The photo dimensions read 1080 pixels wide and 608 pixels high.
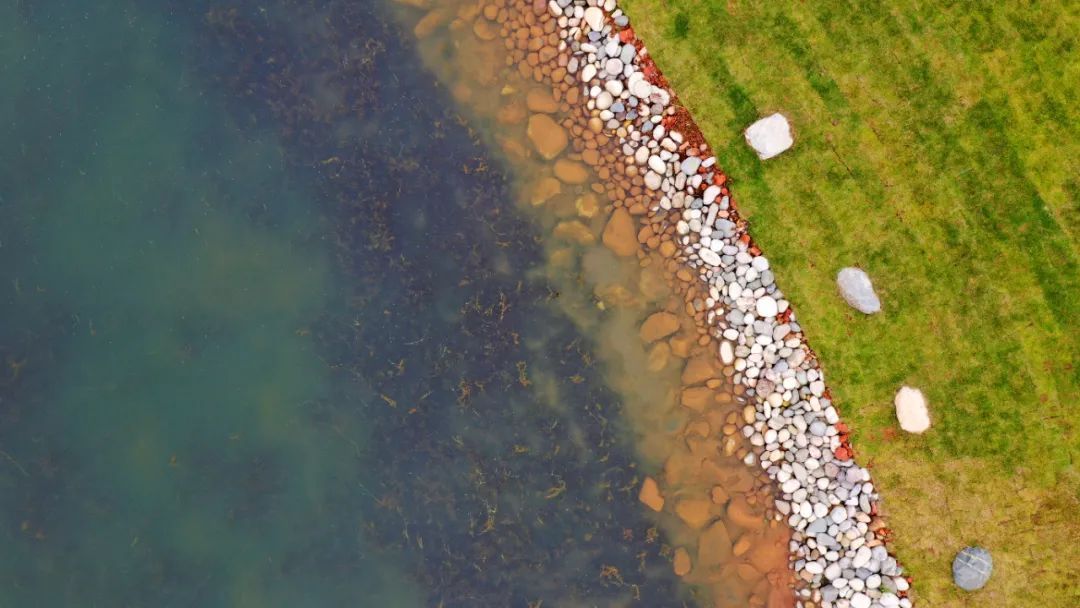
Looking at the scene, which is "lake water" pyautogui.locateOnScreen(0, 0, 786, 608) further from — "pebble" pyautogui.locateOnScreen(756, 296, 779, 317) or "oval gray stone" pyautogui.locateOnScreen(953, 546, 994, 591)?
"oval gray stone" pyautogui.locateOnScreen(953, 546, 994, 591)

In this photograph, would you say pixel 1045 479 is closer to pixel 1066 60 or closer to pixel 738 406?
pixel 738 406

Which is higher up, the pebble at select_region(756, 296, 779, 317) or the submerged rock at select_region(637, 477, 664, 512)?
the pebble at select_region(756, 296, 779, 317)

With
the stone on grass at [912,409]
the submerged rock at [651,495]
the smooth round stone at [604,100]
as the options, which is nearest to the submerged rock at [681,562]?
the submerged rock at [651,495]

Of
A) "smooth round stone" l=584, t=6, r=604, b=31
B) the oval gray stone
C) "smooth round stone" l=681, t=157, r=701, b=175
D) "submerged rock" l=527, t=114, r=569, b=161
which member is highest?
"smooth round stone" l=584, t=6, r=604, b=31

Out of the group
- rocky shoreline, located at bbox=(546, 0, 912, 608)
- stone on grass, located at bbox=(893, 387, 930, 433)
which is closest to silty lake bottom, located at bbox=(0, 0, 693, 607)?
rocky shoreline, located at bbox=(546, 0, 912, 608)

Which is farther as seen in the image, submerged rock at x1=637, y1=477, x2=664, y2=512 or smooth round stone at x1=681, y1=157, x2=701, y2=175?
submerged rock at x1=637, y1=477, x2=664, y2=512

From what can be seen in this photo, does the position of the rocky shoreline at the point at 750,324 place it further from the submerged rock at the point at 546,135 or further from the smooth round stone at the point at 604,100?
the submerged rock at the point at 546,135

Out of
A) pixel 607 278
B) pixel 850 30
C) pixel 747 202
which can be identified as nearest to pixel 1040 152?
pixel 850 30
